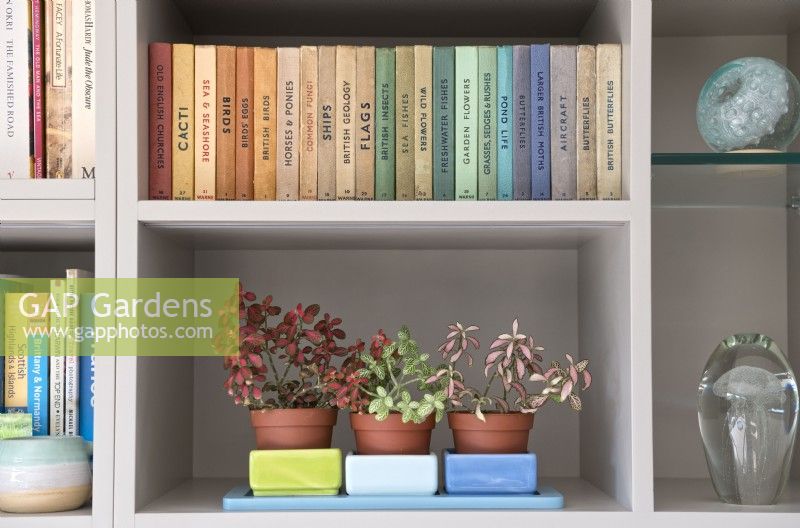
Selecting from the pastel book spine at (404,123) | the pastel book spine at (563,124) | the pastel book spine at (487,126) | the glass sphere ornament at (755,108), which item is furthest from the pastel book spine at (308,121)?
the glass sphere ornament at (755,108)

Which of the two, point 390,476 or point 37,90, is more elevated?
point 37,90

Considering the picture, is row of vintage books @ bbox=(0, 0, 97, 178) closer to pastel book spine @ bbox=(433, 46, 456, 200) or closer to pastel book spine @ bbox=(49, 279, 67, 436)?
pastel book spine @ bbox=(49, 279, 67, 436)

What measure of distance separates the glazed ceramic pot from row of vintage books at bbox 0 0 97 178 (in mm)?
370

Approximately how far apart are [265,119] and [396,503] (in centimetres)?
56

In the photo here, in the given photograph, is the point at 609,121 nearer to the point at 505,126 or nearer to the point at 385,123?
the point at 505,126

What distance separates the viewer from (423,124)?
138 centimetres

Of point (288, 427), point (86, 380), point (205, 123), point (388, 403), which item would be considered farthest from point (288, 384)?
point (205, 123)

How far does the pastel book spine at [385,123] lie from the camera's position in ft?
4.52

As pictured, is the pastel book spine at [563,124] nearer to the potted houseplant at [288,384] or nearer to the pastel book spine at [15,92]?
the potted houseplant at [288,384]

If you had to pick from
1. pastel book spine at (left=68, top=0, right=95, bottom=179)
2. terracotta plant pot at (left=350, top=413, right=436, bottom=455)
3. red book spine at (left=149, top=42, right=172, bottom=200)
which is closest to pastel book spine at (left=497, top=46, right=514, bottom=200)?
terracotta plant pot at (left=350, top=413, right=436, bottom=455)

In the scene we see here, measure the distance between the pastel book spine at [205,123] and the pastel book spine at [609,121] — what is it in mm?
537

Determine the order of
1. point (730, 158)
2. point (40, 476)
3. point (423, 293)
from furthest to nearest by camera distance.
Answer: point (423, 293)
point (730, 158)
point (40, 476)

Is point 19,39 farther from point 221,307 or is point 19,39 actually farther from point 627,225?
point 627,225

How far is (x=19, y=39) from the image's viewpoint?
4.45ft
